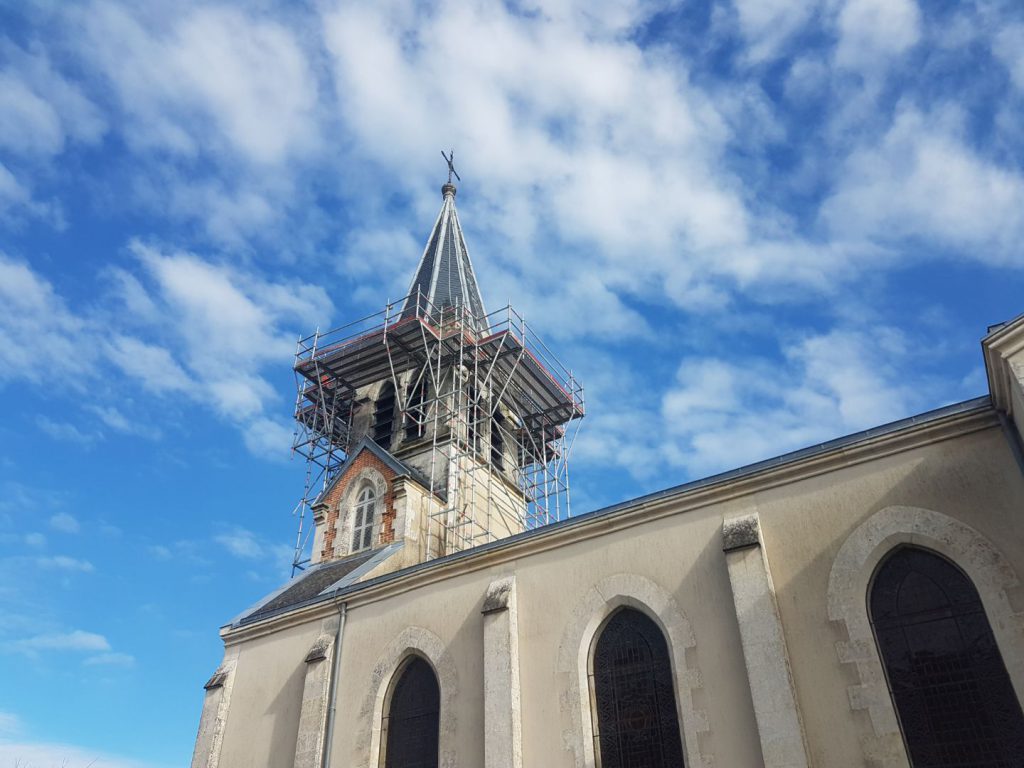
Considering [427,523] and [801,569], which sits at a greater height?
[427,523]

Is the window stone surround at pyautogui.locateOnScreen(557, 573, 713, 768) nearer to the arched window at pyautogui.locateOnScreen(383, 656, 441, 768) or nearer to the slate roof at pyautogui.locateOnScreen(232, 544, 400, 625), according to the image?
the arched window at pyautogui.locateOnScreen(383, 656, 441, 768)

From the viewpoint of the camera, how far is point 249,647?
1664 cm

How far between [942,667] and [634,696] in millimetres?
4061

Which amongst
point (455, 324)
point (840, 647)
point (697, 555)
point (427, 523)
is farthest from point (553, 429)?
point (840, 647)

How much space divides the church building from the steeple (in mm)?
12063

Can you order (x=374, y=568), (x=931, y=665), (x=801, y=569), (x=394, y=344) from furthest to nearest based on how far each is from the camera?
(x=394, y=344)
(x=374, y=568)
(x=801, y=569)
(x=931, y=665)

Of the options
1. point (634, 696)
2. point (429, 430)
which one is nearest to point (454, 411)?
point (429, 430)

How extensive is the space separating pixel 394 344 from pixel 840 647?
17146 millimetres

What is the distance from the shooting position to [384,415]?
2508 cm

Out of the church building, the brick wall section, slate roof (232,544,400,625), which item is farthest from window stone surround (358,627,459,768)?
the brick wall section

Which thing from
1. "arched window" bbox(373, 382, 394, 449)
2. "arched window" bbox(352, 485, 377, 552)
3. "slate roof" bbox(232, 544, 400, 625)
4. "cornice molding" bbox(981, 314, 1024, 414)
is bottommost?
"cornice molding" bbox(981, 314, 1024, 414)

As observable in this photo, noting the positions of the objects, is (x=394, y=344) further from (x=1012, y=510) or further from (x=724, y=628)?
(x=1012, y=510)

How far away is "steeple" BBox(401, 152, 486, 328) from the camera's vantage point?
27.8 m

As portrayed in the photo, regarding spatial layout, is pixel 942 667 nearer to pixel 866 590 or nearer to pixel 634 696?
pixel 866 590
